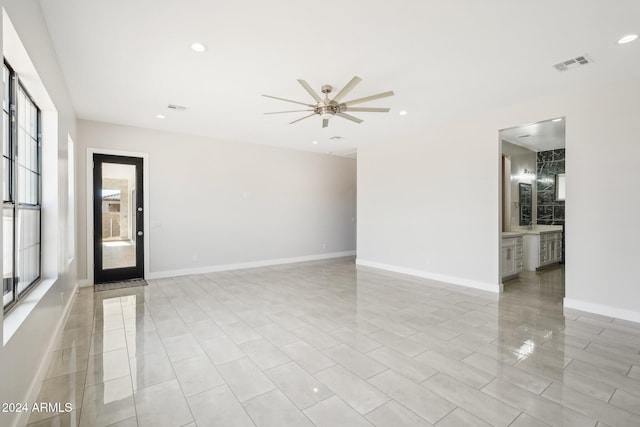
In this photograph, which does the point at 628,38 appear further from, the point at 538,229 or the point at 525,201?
the point at 525,201

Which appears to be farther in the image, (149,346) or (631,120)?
(631,120)

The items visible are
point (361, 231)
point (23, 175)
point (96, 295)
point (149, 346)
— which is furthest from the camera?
point (361, 231)

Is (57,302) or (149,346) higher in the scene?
(57,302)

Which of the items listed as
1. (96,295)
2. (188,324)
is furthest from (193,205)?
(188,324)

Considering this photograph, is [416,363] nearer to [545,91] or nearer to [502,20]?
[502,20]

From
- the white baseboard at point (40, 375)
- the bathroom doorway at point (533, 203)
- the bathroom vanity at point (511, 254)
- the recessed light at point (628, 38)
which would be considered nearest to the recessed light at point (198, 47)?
the white baseboard at point (40, 375)

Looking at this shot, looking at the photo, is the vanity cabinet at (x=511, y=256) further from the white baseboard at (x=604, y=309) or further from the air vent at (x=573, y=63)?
the air vent at (x=573, y=63)

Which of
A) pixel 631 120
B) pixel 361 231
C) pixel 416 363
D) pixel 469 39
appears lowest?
pixel 416 363

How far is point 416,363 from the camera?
8.83 ft

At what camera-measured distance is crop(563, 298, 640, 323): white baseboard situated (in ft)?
12.1

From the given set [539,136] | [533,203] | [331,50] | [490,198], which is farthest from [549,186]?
[331,50]

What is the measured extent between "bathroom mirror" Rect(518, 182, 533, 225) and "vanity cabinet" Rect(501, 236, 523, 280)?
78.1 inches

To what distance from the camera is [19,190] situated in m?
2.72

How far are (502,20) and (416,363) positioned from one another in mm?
3064
